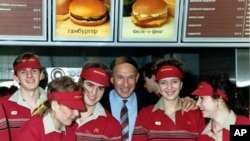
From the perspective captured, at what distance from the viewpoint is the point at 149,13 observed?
220cm

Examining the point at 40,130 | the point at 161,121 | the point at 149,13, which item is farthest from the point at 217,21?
the point at 40,130

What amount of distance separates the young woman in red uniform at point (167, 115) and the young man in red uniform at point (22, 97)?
0.48 metres

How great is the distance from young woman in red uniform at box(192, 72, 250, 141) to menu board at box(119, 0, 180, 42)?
319mm

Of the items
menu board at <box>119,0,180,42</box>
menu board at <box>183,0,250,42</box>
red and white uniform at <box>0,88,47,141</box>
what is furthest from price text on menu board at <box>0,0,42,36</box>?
menu board at <box>183,0,250,42</box>

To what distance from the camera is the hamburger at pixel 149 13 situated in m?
2.19

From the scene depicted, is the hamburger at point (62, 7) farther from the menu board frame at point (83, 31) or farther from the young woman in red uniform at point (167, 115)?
the young woman in red uniform at point (167, 115)

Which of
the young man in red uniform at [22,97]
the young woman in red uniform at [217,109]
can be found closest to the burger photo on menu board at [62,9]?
the young man in red uniform at [22,97]

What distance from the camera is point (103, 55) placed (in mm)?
2342

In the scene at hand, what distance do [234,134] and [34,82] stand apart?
3.14ft

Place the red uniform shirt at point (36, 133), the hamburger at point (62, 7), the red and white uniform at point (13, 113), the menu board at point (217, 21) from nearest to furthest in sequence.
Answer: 1. the red uniform shirt at point (36, 133)
2. the red and white uniform at point (13, 113)
3. the hamburger at point (62, 7)
4. the menu board at point (217, 21)

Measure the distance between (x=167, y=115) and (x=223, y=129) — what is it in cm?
26

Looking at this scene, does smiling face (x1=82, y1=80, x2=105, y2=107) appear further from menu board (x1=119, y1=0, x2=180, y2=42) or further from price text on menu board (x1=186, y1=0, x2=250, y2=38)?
price text on menu board (x1=186, y1=0, x2=250, y2=38)

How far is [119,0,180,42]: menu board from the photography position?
7.18 feet

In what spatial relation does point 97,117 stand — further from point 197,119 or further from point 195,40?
point 195,40
